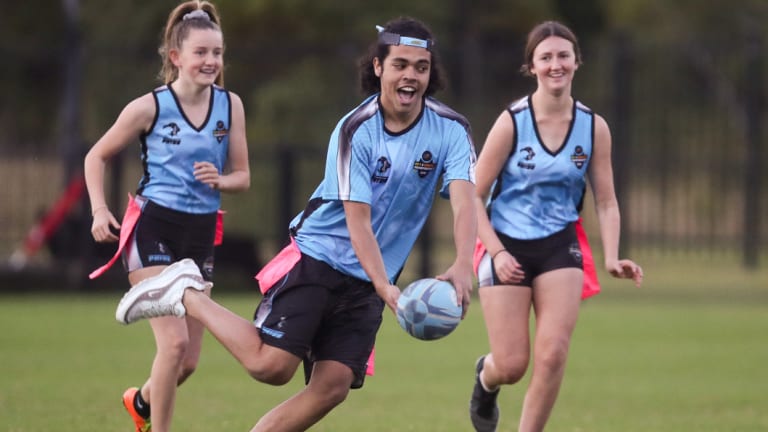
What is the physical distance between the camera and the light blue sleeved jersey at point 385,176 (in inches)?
223

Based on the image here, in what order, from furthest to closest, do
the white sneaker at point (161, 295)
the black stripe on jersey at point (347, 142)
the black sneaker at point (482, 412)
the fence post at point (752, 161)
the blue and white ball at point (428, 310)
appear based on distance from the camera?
the fence post at point (752, 161)
the black sneaker at point (482, 412)
the white sneaker at point (161, 295)
the black stripe on jersey at point (347, 142)
the blue and white ball at point (428, 310)

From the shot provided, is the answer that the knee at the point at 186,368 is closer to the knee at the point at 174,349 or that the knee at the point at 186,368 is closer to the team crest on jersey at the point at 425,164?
the knee at the point at 174,349

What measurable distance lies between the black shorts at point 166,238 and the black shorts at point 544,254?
1492 millimetres

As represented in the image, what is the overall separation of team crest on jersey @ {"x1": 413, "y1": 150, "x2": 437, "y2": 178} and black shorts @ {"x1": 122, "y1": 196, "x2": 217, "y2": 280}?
1.58 metres

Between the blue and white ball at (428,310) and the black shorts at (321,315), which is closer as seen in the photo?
the blue and white ball at (428,310)

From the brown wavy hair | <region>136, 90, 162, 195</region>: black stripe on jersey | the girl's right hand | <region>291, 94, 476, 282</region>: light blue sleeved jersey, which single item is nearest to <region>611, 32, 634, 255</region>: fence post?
the brown wavy hair

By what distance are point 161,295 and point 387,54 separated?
1.50m

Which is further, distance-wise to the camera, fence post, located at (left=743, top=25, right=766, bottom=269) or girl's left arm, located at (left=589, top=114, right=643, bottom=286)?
fence post, located at (left=743, top=25, right=766, bottom=269)

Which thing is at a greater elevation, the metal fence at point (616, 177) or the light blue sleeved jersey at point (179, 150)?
the light blue sleeved jersey at point (179, 150)

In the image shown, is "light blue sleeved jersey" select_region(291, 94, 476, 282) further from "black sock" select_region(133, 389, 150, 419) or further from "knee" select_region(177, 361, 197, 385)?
"black sock" select_region(133, 389, 150, 419)

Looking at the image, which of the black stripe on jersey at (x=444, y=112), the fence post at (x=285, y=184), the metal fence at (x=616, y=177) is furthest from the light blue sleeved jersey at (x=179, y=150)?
the fence post at (x=285, y=184)

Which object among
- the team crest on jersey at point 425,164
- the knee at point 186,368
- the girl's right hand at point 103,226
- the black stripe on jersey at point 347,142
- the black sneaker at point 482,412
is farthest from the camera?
the black sneaker at point 482,412

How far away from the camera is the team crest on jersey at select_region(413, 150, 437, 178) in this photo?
18.8ft

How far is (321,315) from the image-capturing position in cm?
580
